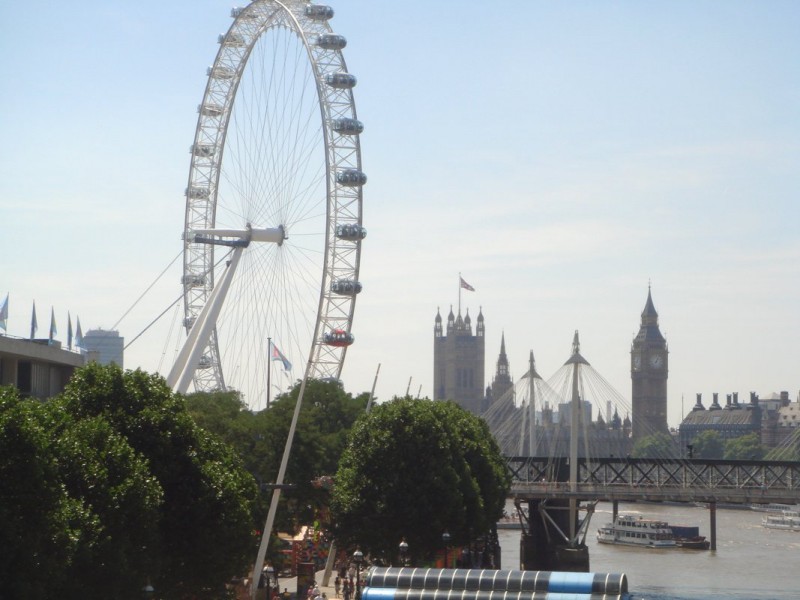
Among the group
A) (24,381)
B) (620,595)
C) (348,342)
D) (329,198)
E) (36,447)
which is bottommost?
(620,595)

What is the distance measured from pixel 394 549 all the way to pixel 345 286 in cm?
2495

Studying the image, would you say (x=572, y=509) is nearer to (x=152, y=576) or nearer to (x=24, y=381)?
(x=24, y=381)

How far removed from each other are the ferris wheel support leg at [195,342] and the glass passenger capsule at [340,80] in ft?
62.1

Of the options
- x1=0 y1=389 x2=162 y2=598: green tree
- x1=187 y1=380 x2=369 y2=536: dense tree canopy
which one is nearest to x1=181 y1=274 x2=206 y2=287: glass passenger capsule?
x1=187 y1=380 x2=369 y2=536: dense tree canopy

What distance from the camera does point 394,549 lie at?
58.2 m

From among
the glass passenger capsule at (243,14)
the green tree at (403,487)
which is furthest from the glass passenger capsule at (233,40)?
the green tree at (403,487)

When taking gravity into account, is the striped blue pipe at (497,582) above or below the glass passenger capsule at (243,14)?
below

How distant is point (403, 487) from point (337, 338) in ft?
79.6

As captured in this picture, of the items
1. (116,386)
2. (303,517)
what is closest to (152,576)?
(116,386)

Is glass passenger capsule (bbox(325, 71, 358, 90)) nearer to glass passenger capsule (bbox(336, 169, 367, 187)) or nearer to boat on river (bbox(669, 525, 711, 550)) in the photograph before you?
glass passenger capsule (bbox(336, 169, 367, 187))

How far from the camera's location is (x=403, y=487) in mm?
58844

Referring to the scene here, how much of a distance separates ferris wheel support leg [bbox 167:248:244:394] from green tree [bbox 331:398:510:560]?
8.17m

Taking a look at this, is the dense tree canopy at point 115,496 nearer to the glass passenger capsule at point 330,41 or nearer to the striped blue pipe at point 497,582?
the striped blue pipe at point 497,582

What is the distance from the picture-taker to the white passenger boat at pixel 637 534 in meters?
124
